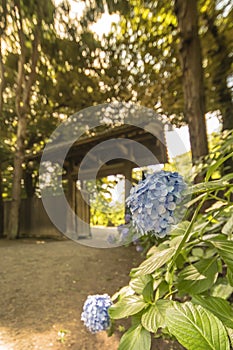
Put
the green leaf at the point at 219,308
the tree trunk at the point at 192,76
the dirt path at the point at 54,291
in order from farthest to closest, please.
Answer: the tree trunk at the point at 192,76, the dirt path at the point at 54,291, the green leaf at the point at 219,308

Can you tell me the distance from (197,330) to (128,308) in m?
0.31

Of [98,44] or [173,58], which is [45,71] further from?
[173,58]

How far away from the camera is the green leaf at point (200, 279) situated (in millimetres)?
601

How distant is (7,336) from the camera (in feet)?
6.36

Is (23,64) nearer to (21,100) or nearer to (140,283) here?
(21,100)

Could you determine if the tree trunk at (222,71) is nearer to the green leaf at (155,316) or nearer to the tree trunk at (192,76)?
the tree trunk at (192,76)

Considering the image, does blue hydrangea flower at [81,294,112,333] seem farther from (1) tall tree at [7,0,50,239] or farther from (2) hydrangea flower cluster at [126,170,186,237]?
(1) tall tree at [7,0,50,239]

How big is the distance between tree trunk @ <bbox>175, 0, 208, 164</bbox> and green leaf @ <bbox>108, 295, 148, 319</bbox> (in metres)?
2.32

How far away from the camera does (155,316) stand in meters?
0.53

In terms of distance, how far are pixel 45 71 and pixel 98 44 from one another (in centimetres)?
186

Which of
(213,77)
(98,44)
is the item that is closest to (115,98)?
(98,44)

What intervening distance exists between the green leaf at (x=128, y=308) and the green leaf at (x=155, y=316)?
2 centimetres


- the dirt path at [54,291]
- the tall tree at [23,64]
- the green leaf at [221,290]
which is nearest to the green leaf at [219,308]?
the green leaf at [221,290]

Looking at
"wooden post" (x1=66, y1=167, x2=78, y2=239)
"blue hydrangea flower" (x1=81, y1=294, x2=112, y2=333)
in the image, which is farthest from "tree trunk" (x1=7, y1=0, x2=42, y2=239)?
"blue hydrangea flower" (x1=81, y1=294, x2=112, y2=333)
